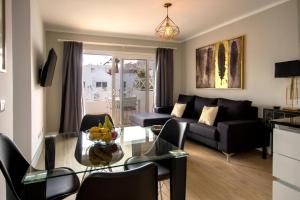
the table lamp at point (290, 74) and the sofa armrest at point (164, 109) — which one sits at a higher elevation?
the table lamp at point (290, 74)

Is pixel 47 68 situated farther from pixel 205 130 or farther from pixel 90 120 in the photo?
pixel 205 130

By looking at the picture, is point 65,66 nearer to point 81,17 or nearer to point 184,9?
point 81,17

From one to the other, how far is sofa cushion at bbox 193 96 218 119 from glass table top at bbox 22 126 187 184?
2494 millimetres

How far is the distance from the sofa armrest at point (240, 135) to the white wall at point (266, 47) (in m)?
0.53

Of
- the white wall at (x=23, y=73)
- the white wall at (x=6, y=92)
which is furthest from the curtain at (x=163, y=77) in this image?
the white wall at (x=6, y=92)

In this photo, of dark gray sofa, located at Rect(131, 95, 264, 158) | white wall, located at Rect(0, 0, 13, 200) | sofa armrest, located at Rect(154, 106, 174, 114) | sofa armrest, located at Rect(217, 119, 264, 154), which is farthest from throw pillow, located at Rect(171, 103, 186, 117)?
white wall, located at Rect(0, 0, 13, 200)

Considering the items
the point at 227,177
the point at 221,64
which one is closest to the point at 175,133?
the point at 227,177

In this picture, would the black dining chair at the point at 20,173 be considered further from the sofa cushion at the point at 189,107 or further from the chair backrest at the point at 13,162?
the sofa cushion at the point at 189,107

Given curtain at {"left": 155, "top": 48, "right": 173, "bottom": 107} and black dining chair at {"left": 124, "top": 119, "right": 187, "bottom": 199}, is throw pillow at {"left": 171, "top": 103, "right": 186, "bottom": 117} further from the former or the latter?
black dining chair at {"left": 124, "top": 119, "right": 187, "bottom": 199}

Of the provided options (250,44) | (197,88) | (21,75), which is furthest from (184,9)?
(21,75)

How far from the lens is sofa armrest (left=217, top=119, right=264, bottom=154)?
3359 millimetres

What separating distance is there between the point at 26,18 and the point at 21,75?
0.75 metres

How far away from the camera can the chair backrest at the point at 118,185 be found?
3.01ft

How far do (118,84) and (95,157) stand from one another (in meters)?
4.06
